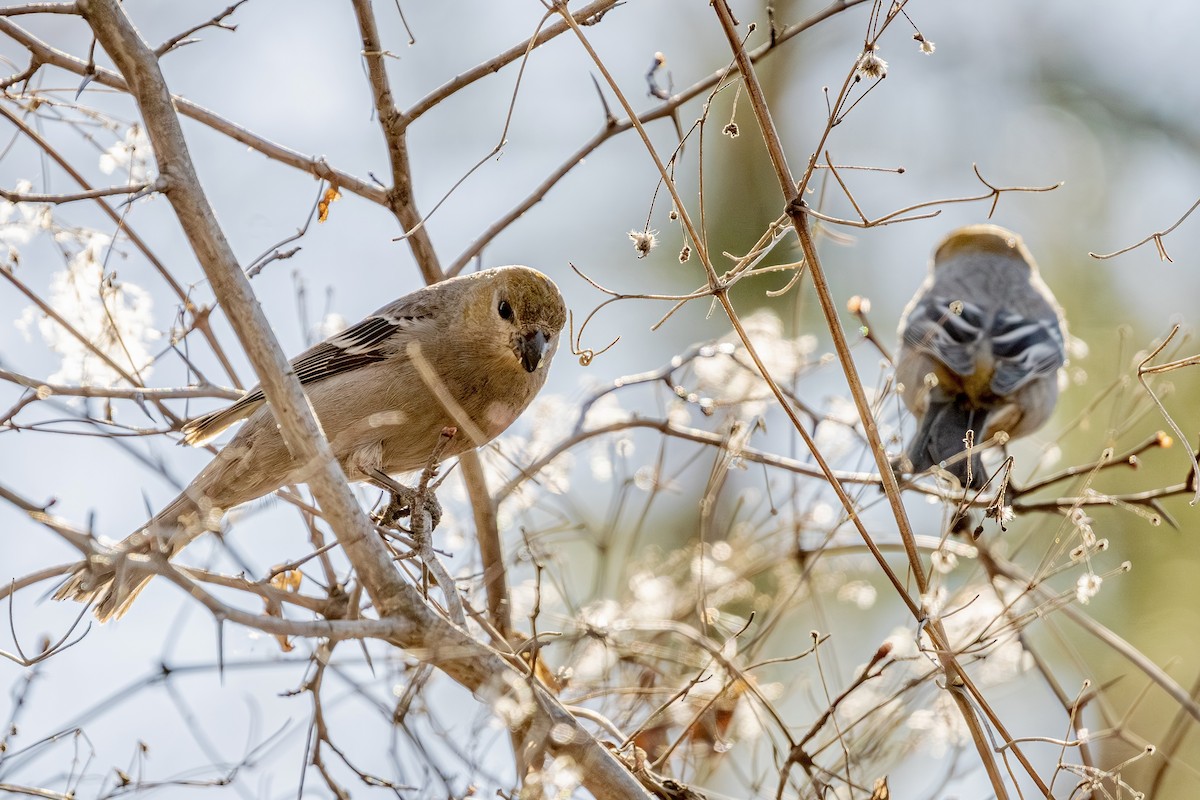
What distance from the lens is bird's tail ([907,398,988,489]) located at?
18.4 ft

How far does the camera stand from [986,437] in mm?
6219

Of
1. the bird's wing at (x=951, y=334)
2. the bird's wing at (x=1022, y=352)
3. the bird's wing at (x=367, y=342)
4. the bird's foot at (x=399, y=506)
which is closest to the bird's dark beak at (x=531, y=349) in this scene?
the bird's wing at (x=367, y=342)

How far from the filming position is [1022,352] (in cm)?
632

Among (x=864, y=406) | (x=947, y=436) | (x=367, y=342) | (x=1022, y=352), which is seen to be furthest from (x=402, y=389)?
(x=1022, y=352)

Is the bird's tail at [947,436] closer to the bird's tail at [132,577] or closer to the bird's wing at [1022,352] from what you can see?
the bird's wing at [1022,352]

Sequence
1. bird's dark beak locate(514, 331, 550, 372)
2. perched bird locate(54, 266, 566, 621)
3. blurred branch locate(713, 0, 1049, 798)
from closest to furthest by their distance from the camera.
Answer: blurred branch locate(713, 0, 1049, 798) → perched bird locate(54, 266, 566, 621) → bird's dark beak locate(514, 331, 550, 372)

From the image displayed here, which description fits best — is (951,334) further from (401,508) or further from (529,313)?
(401,508)

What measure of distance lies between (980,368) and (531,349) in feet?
10.2

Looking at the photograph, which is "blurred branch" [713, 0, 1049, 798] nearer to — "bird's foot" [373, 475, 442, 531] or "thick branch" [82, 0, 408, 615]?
"thick branch" [82, 0, 408, 615]

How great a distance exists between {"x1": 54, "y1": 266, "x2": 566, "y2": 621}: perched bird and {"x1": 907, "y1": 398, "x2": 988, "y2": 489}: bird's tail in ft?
7.50

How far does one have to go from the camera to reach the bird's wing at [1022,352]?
243 inches

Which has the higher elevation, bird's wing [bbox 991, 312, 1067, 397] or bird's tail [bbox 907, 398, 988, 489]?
bird's wing [bbox 991, 312, 1067, 397]

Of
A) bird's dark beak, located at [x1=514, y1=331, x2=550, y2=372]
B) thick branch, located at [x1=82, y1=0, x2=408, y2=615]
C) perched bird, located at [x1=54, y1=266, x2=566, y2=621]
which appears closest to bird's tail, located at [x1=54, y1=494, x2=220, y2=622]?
perched bird, located at [x1=54, y1=266, x2=566, y2=621]

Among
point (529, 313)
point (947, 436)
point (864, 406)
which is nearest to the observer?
point (864, 406)
